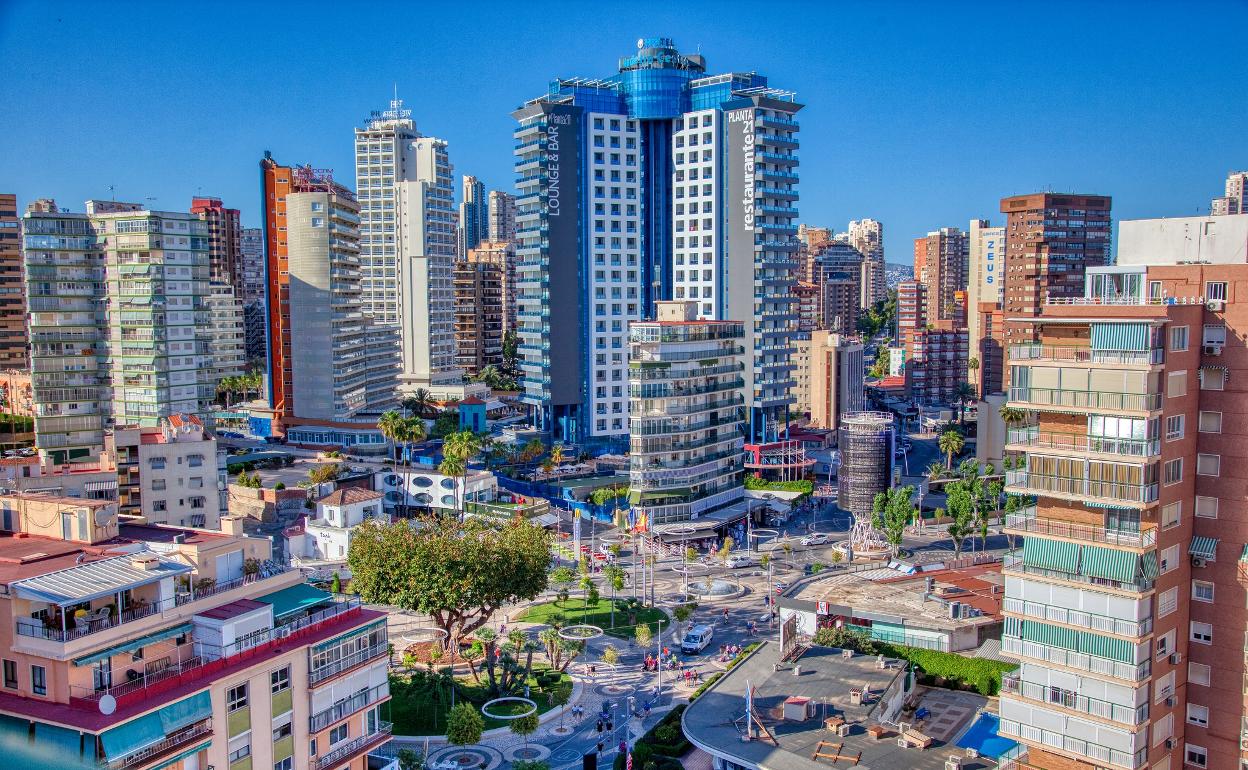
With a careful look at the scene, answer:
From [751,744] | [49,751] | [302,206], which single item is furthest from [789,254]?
[49,751]

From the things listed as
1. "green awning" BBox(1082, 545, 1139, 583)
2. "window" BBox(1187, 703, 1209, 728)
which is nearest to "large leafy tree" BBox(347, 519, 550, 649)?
"green awning" BBox(1082, 545, 1139, 583)

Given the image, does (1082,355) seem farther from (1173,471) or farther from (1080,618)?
(1080,618)

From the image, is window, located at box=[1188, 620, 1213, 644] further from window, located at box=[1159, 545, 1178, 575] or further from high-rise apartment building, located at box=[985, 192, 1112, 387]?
high-rise apartment building, located at box=[985, 192, 1112, 387]

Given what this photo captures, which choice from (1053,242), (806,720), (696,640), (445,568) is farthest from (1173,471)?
(1053,242)

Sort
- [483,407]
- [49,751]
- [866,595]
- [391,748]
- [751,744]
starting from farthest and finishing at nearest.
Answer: [483,407], [866,595], [391,748], [751,744], [49,751]

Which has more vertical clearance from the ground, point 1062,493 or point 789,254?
point 789,254

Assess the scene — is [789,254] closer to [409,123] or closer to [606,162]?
[606,162]

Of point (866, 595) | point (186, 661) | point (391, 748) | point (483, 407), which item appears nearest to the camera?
point (186, 661)
